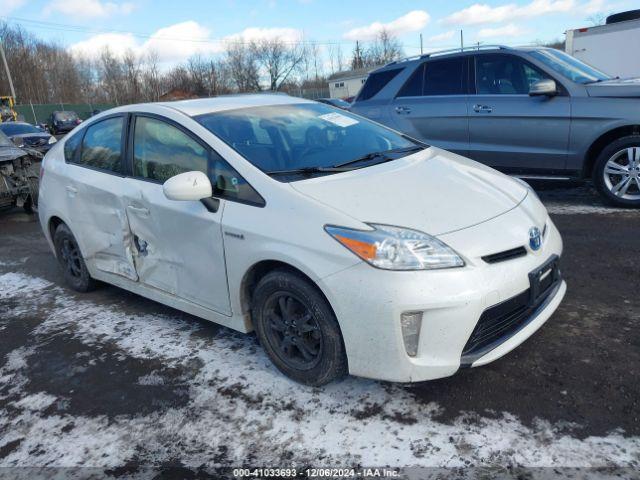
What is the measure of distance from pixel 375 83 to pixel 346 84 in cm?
5998

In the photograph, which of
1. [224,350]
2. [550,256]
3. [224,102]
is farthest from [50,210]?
[550,256]

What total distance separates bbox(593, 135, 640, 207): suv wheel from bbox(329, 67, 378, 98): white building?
59218mm

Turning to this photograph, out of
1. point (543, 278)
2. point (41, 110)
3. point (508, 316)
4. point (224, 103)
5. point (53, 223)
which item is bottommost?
point (508, 316)

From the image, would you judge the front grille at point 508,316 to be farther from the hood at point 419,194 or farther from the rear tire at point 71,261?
the rear tire at point 71,261

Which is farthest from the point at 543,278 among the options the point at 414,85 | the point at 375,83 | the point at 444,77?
the point at 375,83

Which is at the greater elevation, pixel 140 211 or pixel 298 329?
pixel 140 211

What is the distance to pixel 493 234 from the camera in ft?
8.26

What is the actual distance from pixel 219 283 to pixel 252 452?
3.31ft

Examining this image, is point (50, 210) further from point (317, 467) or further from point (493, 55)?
point (493, 55)

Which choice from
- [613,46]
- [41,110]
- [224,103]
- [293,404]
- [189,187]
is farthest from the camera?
[41,110]

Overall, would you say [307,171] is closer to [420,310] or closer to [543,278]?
[420,310]

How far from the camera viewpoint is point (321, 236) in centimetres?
246

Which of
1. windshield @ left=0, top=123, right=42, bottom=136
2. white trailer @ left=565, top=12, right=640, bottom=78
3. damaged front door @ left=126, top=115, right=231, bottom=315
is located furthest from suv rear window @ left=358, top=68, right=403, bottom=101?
windshield @ left=0, top=123, right=42, bottom=136

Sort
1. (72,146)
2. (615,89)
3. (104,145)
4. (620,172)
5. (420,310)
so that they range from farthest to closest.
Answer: (620,172), (615,89), (72,146), (104,145), (420,310)
